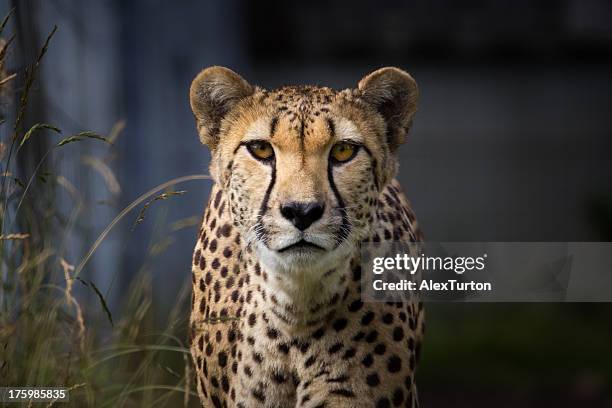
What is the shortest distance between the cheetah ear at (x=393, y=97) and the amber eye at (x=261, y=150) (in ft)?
0.76

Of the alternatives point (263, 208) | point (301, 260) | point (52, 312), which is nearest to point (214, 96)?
point (263, 208)

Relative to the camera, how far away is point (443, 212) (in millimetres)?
5703

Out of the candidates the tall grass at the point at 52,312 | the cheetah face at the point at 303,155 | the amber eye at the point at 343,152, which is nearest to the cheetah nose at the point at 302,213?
the cheetah face at the point at 303,155

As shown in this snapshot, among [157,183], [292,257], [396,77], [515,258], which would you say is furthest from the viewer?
[157,183]

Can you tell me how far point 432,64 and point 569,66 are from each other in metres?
0.79

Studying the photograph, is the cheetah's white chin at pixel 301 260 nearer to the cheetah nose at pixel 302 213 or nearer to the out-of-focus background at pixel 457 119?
the cheetah nose at pixel 302 213

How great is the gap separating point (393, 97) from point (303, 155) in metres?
0.28

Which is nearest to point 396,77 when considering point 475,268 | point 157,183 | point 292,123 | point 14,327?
point 292,123

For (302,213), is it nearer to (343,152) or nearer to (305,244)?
(305,244)

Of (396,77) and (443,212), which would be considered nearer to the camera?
(396,77)

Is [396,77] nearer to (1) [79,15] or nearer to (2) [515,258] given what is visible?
(2) [515,258]

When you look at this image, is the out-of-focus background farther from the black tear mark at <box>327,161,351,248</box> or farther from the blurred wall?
the black tear mark at <box>327,161,351,248</box>

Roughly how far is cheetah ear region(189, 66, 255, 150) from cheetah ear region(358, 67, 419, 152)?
0.77 ft

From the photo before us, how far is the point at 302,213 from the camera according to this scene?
6.12ft
